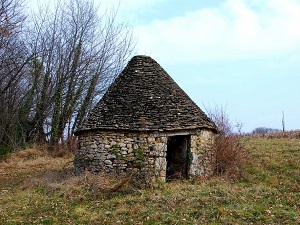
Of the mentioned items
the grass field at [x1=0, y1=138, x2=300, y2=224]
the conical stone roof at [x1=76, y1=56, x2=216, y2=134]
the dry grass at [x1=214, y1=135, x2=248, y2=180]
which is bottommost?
the grass field at [x1=0, y1=138, x2=300, y2=224]

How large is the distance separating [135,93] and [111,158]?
8.04ft

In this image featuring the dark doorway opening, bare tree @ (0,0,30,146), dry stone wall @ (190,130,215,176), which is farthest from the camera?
bare tree @ (0,0,30,146)

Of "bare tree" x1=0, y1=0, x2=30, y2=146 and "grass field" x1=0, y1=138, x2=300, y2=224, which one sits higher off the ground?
"bare tree" x1=0, y1=0, x2=30, y2=146

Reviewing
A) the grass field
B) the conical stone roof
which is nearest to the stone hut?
the conical stone roof

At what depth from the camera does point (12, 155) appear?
17.4 metres

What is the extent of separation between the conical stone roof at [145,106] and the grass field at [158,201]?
1.77 meters

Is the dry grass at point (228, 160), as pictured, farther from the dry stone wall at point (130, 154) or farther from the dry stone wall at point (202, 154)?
the dry stone wall at point (130, 154)

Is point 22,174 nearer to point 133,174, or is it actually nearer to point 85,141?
point 85,141

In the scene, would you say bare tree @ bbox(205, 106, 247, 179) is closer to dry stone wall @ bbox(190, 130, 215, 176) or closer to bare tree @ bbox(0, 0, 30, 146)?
dry stone wall @ bbox(190, 130, 215, 176)

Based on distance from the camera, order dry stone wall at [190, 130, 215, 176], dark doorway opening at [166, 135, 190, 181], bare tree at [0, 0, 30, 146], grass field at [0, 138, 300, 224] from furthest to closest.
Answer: bare tree at [0, 0, 30, 146] → dark doorway opening at [166, 135, 190, 181] → dry stone wall at [190, 130, 215, 176] → grass field at [0, 138, 300, 224]

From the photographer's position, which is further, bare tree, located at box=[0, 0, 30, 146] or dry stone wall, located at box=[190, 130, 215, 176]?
bare tree, located at box=[0, 0, 30, 146]

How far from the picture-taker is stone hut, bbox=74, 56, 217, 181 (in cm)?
998

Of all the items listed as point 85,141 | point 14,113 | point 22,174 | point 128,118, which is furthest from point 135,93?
point 14,113

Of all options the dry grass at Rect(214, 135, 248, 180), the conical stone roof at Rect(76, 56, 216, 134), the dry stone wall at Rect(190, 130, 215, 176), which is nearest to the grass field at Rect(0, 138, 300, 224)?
the dry grass at Rect(214, 135, 248, 180)
